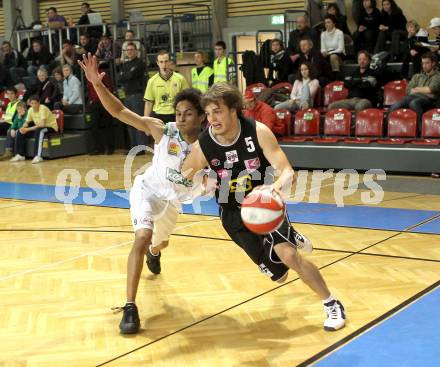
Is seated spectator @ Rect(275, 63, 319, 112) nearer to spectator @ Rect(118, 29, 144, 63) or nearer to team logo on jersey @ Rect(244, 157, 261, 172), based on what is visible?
spectator @ Rect(118, 29, 144, 63)

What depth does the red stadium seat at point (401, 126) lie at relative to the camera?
1134 centimetres

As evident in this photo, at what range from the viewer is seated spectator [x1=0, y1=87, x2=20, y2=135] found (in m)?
16.2

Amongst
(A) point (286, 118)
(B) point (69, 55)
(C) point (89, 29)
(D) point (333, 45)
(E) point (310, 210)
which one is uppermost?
(C) point (89, 29)

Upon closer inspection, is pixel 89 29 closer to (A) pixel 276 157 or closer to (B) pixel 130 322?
(B) pixel 130 322

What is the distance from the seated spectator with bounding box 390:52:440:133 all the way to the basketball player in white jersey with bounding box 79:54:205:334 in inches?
270

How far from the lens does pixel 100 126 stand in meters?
15.9

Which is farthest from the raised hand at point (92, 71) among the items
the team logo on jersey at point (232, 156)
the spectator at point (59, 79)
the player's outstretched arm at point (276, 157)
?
the spectator at point (59, 79)

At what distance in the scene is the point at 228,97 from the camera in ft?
15.2

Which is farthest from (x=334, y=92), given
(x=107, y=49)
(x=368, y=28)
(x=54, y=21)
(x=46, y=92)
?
(x=54, y=21)

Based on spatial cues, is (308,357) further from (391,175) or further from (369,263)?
(391,175)

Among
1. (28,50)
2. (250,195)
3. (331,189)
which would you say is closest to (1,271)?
(250,195)

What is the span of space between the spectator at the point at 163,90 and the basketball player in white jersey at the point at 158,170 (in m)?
6.68

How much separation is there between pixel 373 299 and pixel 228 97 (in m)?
1.90

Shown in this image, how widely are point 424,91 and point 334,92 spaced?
197 centimetres
